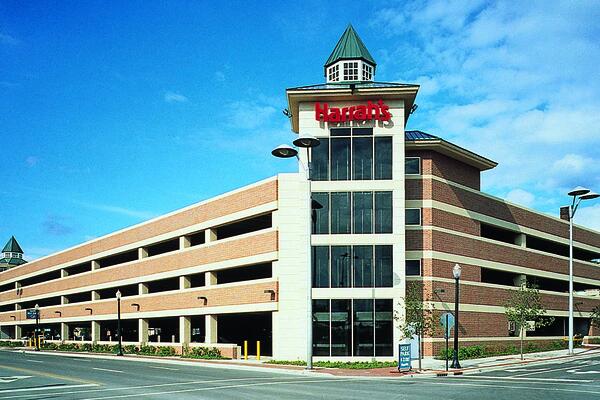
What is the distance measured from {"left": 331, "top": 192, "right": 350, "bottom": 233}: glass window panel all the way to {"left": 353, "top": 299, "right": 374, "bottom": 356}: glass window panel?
474 cm

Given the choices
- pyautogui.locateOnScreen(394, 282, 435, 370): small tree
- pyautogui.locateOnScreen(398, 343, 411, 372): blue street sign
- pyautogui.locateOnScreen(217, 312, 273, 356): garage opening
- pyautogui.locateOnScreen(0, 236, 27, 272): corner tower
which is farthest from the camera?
pyautogui.locateOnScreen(0, 236, 27, 272): corner tower

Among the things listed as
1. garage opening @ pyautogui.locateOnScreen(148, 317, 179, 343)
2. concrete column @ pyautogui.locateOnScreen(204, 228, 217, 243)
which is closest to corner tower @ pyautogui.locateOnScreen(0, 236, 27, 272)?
garage opening @ pyautogui.locateOnScreen(148, 317, 179, 343)

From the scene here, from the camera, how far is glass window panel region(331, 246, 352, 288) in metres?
41.8

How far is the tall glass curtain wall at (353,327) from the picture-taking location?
1613 inches

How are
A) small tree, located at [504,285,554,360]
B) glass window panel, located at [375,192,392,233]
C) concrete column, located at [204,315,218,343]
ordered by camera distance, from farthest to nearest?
concrete column, located at [204,315,218,343]
small tree, located at [504,285,554,360]
glass window panel, located at [375,192,392,233]

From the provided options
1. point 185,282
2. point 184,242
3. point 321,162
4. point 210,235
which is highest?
point 321,162

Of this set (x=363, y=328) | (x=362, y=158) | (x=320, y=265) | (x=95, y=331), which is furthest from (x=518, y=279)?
(x=95, y=331)

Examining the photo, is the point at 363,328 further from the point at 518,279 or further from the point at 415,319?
the point at 518,279

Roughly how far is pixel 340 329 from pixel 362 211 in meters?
7.61

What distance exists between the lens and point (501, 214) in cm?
5394

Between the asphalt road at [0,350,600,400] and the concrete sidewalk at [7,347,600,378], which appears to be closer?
the asphalt road at [0,350,600,400]

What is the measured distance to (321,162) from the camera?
141 feet

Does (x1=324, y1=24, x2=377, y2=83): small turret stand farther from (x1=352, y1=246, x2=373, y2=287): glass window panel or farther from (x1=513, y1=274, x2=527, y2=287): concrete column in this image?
(x1=513, y1=274, x2=527, y2=287): concrete column

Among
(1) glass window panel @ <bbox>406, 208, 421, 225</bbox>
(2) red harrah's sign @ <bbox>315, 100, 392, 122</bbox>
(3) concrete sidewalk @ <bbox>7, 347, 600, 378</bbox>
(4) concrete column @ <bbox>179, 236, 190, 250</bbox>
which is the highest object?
(2) red harrah's sign @ <bbox>315, 100, 392, 122</bbox>
